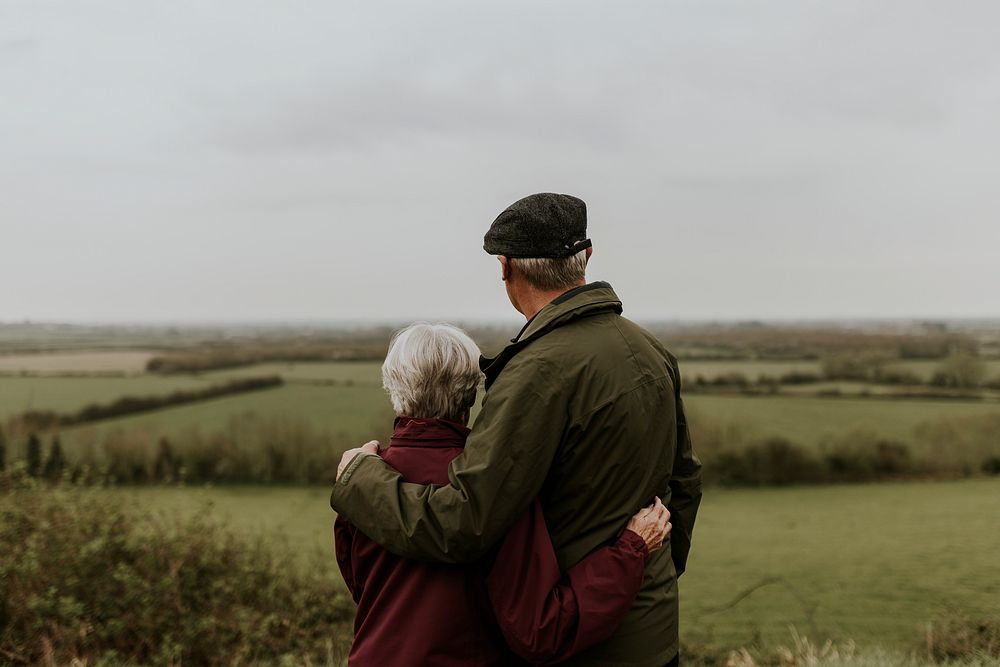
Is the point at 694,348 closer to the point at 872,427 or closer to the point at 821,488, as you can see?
the point at 872,427

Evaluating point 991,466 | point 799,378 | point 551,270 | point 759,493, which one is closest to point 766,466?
point 759,493

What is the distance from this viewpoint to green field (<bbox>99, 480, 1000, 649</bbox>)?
9.26 meters

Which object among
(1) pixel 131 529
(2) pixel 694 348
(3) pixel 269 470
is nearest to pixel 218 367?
(3) pixel 269 470

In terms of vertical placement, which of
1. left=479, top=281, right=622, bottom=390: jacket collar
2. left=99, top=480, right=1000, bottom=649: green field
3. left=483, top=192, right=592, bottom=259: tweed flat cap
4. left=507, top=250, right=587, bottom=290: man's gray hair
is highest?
left=483, top=192, right=592, bottom=259: tweed flat cap

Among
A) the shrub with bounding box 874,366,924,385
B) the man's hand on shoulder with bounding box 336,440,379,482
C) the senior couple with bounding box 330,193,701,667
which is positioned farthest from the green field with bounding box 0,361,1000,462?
the senior couple with bounding box 330,193,701,667

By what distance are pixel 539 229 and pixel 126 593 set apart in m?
5.36

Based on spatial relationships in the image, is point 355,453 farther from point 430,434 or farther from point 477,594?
point 477,594

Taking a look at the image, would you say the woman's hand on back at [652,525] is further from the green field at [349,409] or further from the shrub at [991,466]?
the shrub at [991,466]

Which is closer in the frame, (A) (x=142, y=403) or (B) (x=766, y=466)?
(B) (x=766, y=466)

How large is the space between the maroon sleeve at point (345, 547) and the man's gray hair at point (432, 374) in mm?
326

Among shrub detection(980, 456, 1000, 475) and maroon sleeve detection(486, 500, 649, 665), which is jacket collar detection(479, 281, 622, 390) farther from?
shrub detection(980, 456, 1000, 475)

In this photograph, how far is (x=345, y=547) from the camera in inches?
71.1

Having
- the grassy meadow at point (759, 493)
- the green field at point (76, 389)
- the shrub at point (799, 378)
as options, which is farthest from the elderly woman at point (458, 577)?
the shrub at point (799, 378)

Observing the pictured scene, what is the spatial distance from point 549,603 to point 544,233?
89 cm
